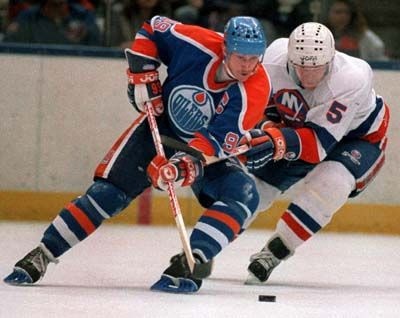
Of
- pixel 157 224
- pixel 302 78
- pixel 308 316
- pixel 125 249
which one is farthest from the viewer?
pixel 157 224

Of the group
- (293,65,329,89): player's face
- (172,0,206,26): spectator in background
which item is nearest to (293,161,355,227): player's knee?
(293,65,329,89): player's face

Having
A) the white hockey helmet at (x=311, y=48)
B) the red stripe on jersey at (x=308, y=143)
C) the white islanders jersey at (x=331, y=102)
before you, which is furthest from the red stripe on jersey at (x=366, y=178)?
the white hockey helmet at (x=311, y=48)

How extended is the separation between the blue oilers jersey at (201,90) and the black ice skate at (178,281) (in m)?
0.40

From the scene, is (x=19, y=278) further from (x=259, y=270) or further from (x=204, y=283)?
(x=259, y=270)

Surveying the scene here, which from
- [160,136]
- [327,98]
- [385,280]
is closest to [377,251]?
[385,280]

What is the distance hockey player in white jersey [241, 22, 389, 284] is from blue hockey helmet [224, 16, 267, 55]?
1.48 ft

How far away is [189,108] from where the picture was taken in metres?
4.70

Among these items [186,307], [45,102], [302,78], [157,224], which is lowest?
[157,224]

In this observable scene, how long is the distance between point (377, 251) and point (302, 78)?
154cm

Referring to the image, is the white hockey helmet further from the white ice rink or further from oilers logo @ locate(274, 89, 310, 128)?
the white ice rink

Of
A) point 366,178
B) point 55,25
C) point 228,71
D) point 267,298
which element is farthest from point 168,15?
point 267,298

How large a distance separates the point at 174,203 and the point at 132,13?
2870 millimetres

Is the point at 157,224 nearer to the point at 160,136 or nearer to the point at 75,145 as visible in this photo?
the point at 75,145

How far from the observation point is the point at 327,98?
5.07 m
